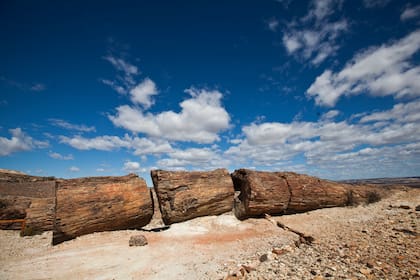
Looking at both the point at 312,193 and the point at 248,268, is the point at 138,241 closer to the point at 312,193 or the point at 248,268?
the point at 248,268

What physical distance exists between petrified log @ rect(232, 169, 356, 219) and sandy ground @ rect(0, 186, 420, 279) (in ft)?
1.54

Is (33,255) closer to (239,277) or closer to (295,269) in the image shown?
(239,277)

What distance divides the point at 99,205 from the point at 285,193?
7.08m

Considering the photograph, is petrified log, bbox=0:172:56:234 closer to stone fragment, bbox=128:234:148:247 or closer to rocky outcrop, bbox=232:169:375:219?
stone fragment, bbox=128:234:148:247

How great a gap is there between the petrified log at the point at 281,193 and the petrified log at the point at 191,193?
690 millimetres

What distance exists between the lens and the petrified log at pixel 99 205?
693 cm

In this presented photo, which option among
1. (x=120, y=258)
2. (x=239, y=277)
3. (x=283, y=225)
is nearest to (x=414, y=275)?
(x=239, y=277)

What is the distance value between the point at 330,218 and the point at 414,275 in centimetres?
521

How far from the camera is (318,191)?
9672 mm

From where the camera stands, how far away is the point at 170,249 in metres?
6.02

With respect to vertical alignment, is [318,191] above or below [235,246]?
above

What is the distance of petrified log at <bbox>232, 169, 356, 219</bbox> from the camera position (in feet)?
28.1

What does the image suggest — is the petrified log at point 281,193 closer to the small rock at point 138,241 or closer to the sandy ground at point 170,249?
the sandy ground at point 170,249

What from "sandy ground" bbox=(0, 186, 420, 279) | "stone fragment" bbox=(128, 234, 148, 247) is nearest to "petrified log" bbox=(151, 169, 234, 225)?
"sandy ground" bbox=(0, 186, 420, 279)
